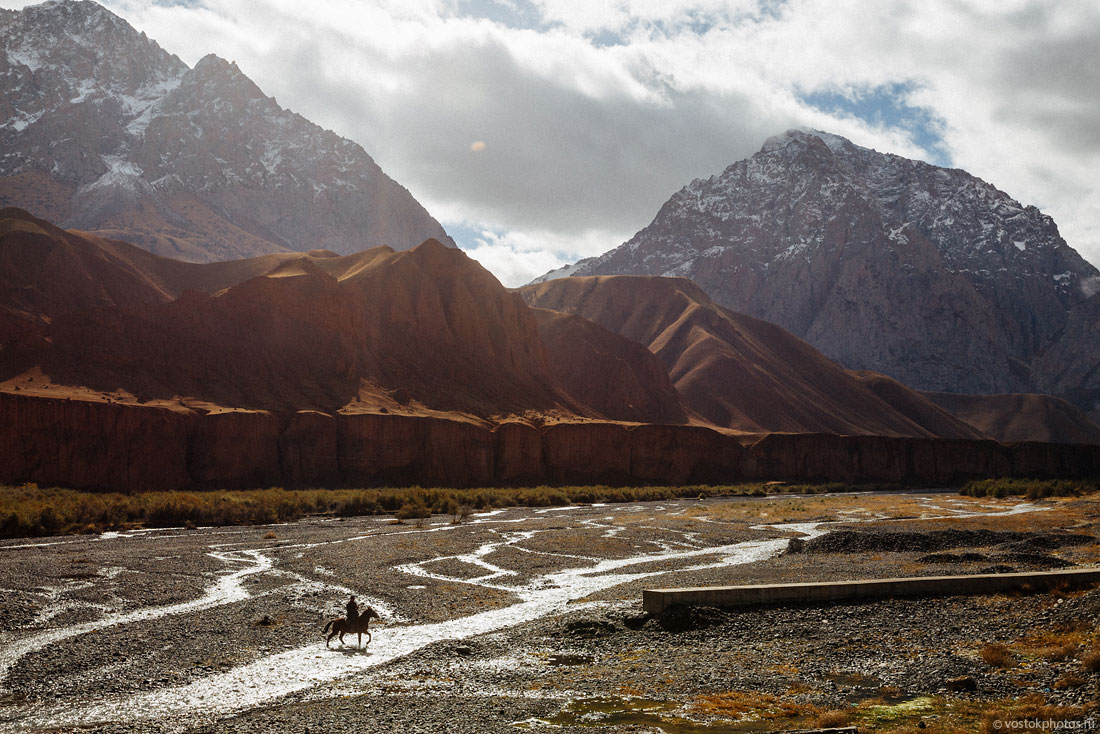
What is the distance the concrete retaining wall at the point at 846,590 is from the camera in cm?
2298

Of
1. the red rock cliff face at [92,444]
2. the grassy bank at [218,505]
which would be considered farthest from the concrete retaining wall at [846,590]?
the red rock cliff face at [92,444]

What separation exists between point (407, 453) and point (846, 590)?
63939mm

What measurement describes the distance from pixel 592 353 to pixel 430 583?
391 ft

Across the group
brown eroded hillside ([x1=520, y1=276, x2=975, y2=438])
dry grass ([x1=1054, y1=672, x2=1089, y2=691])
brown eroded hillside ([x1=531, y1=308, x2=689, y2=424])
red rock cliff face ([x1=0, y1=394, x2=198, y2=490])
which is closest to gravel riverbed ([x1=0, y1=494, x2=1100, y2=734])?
dry grass ([x1=1054, y1=672, x2=1089, y2=691])

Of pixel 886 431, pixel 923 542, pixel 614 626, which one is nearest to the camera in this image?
pixel 614 626

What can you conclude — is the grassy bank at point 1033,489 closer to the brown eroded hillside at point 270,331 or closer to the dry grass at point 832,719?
the brown eroded hillside at point 270,331

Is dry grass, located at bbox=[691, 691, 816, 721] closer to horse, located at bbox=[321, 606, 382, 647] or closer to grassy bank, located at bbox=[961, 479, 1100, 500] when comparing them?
horse, located at bbox=[321, 606, 382, 647]

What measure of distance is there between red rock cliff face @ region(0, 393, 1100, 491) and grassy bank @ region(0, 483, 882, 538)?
19.6 ft

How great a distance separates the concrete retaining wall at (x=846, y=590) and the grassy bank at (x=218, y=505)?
3487 centimetres

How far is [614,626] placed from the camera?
2256 centimetres

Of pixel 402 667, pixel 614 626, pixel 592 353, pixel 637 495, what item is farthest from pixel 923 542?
pixel 592 353

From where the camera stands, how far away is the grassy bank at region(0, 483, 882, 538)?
148ft

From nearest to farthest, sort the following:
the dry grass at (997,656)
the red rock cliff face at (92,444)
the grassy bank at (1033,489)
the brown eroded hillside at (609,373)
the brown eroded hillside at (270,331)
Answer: the dry grass at (997,656), the red rock cliff face at (92,444), the brown eroded hillside at (270,331), the grassy bank at (1033,489), the brown eroded hillside at (609,373)

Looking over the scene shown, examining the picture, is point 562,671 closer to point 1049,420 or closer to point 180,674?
point 180,674
